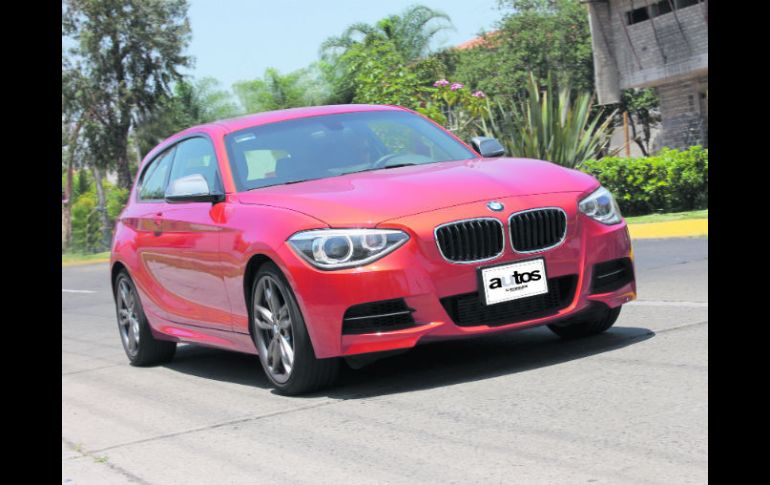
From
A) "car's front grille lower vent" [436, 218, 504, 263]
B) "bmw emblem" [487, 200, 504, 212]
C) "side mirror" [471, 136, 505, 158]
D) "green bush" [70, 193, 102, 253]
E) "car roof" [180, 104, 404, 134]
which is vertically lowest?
"green bush" [70, 193, 102, 253]

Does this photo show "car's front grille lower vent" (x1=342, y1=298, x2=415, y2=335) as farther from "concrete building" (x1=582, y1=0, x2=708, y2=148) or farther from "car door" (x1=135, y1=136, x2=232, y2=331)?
"concrete building" (x1=582, y1=0, x2=708, y2=148)

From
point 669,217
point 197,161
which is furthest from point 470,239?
point 669,217

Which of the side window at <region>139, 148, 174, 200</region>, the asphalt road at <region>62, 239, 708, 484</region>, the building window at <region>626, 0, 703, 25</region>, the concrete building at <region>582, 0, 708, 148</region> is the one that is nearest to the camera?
the asphalt road at <region>62, 239, 708, 484</region>

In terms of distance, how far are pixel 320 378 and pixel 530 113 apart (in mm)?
17674

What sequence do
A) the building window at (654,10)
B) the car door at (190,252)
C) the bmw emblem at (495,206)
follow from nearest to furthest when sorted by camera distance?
the bmw emblem at (495,206) < the car door at (190,252) < the building window at (654,10)

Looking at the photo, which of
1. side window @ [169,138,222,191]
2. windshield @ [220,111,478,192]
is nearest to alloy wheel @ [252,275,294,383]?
windshield @ [220,111,478,192]

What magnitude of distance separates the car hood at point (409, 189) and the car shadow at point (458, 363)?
95 centimetres

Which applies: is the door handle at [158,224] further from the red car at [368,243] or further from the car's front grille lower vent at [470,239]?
the car's front grille lower vent at [470,239]

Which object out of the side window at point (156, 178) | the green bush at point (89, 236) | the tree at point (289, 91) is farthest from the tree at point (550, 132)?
the tree at point (289, 91)

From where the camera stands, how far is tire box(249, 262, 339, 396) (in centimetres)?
630

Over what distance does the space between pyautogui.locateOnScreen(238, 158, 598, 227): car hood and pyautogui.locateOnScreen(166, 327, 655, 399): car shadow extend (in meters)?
0.95

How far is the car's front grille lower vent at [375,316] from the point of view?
609cm

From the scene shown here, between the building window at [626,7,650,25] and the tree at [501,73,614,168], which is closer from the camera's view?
the tree at [501,73,614,168]
